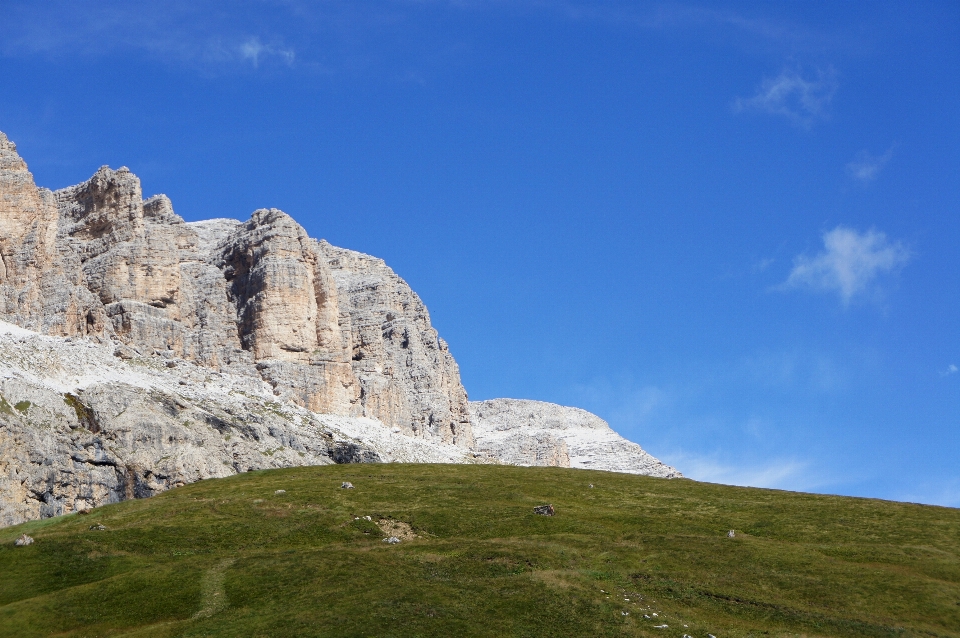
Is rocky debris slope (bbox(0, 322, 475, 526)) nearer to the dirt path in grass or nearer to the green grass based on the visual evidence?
the green grass

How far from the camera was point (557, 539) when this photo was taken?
3248 inches

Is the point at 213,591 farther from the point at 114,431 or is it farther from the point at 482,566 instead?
the point at 114,431

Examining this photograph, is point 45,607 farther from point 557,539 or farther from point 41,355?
point 41,355

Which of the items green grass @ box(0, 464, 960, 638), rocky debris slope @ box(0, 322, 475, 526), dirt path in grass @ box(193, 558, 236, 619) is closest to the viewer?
green grass @ box(0, 464, 960, 638)

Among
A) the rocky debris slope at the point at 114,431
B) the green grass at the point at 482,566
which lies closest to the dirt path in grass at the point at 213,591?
the green grass at the point at 482,566

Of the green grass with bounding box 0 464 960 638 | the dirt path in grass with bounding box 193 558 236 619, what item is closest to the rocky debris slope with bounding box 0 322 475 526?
the green grass with bounding box 0 464 960 638

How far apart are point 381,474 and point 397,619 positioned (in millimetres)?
47253

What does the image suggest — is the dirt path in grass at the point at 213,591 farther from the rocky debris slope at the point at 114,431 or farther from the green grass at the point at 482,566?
the rocky debris slope at the point at 114,431

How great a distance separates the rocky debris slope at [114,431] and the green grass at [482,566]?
43.4 metres

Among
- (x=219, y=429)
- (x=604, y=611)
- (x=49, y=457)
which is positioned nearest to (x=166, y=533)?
(x=604, y=611)

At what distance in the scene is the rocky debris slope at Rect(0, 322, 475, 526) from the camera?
137 m

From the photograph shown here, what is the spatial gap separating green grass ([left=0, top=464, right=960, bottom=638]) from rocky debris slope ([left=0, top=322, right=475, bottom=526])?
142 ft

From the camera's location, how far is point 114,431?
154 meters

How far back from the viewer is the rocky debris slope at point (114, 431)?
137000 mm
